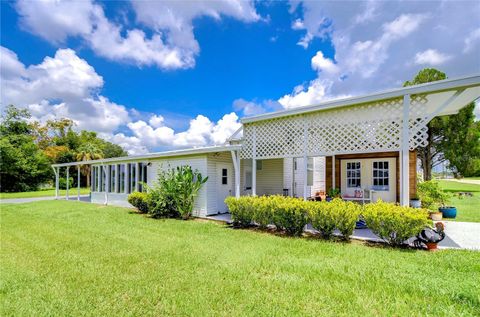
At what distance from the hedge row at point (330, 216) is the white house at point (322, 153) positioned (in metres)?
0.82

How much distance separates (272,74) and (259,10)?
4391mm

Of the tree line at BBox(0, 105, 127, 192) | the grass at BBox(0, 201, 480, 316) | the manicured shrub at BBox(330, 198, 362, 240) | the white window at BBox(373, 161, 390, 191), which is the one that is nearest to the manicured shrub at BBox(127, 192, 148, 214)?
the grass at BBox(0, 201, 480, 316)

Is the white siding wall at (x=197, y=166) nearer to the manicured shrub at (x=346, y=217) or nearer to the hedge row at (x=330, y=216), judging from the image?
the hedge row at (x=330, y=216)

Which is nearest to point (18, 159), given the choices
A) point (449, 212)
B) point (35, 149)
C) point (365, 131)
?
point (35, 149)

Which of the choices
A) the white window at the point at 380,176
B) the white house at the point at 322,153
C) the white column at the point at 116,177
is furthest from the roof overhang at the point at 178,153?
the white window at the point at 380,176

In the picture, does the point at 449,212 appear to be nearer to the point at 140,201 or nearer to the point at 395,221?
the point at 395,221

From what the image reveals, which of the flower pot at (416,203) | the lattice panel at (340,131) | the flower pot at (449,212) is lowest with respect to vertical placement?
the flower pot at (449,212)

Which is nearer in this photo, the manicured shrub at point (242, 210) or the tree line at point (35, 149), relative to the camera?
the manicured shrub at point (242, 210)

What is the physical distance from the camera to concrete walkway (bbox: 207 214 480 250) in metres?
5.84

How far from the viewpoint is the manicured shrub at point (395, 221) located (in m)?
5.35

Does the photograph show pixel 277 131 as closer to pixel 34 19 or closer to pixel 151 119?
pixel 34 19

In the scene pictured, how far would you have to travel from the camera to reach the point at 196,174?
10305 millimetres

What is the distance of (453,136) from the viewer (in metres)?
18.0

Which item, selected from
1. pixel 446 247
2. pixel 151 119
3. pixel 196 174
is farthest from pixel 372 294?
pixel 151 119
